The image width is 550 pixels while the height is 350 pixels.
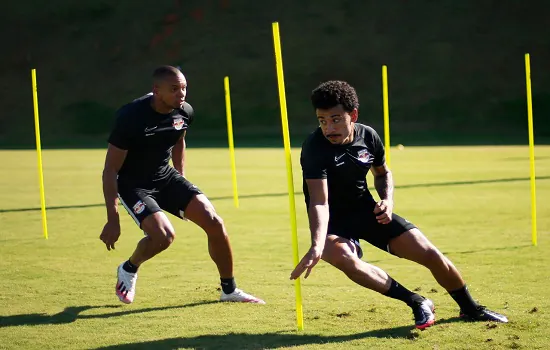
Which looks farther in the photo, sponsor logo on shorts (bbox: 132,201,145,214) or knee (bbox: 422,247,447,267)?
sponsor logo on shorts (bbox: 132,201,145,214)

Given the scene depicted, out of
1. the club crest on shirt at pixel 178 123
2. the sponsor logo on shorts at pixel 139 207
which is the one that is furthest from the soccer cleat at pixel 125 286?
the club crest on shirt at pixel 178 123

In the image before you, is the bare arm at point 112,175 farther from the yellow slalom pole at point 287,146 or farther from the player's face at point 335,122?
the player's face at point 335,122

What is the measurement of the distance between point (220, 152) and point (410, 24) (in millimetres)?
13779

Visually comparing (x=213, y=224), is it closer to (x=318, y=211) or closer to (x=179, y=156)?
(x=179, y=156)

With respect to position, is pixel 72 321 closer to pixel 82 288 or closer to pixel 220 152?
pixel 82 288

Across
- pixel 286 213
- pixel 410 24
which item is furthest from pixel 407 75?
pixel 286 213

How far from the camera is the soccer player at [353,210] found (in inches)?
238

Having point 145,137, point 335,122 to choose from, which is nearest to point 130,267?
point 145,137

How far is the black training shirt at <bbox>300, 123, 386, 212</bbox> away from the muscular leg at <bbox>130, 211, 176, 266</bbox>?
1.39 metres

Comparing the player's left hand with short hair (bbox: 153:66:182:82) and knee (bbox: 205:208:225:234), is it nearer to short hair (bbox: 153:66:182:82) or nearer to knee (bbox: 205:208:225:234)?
knee (bbox: 205:208:225:234)

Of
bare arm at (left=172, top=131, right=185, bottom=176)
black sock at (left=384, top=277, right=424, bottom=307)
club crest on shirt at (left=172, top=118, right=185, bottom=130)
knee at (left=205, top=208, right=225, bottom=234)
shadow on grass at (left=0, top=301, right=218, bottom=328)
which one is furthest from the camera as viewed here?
bare arm at (left=172, top=131, right=185, bottom=176)

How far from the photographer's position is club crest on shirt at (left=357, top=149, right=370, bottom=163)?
629 centimetres

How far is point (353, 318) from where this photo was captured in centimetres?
675

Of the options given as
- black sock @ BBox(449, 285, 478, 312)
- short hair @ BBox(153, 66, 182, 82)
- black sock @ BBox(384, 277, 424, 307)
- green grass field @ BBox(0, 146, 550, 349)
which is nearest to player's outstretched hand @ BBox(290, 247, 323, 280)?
green grass field @ BBox(0, 146, 550, 349)
